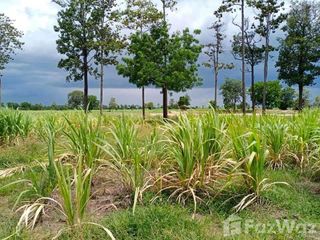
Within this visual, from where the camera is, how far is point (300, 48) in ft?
107

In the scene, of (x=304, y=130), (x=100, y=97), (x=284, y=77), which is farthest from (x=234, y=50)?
(x=304, y=130)

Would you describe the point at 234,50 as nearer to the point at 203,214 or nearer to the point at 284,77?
the point at 284,77

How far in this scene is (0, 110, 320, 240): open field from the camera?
367cm

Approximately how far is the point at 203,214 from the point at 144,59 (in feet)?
72.3

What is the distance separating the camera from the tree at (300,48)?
1270 inches

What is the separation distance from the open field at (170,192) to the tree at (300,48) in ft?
92.3

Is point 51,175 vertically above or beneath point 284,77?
beneath

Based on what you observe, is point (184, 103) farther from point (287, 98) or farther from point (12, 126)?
point (287, 98)

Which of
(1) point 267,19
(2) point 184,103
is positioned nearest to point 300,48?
(1) point 267,19

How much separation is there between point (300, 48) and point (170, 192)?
30.7 metres

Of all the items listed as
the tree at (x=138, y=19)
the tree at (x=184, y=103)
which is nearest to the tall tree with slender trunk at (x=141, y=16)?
the tree at (x=138, y=19)

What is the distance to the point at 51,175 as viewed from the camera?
4.33 metres

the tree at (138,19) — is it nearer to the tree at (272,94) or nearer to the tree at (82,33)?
the tree at (82,33)

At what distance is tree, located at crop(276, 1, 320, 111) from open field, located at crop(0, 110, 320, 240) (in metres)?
28.1
